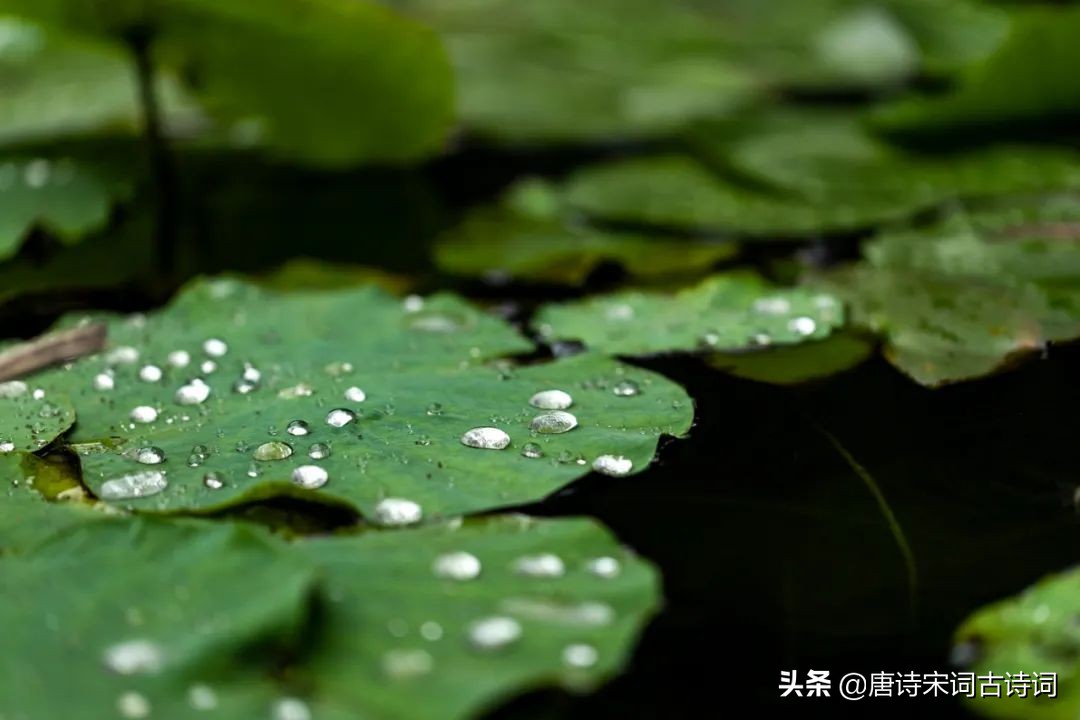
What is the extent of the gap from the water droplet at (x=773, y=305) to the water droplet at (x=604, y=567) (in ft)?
1.93

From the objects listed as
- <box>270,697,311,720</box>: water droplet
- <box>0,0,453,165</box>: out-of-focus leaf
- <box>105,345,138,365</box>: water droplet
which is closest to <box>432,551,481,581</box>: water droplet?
<box>270,697,311,720</box>: water droplet

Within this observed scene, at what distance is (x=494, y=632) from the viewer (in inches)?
26.0

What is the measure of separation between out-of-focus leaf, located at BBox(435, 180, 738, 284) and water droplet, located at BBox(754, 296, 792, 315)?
0.26 meters

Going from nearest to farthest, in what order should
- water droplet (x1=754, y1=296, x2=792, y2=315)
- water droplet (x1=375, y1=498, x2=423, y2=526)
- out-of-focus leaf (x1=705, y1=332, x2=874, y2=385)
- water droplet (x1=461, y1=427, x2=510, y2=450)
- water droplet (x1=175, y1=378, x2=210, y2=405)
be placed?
1. water droplet (x1=375, y1=498, x2=423, y2=526)
2. water droplet (x1=461, y1=427, x2=510, y2=450)
3. water droplet (x1=175, y1=378, x2=210, y2=405)
4. out-of-focus leaf (x1=705, y1=332, x2=874, y2=385)
5. water droplet (x1=754, y1=296, x2=792, y2=315)

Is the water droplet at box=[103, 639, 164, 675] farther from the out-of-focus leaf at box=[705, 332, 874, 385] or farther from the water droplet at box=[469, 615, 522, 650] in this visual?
the out-of-focus leaf at box=[705, 332, 874, 385]

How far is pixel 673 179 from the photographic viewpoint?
1837 mm

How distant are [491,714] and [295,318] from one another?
67cm

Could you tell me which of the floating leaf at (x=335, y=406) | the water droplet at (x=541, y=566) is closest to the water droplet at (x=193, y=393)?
the floating leaf at (x=335, y=406)

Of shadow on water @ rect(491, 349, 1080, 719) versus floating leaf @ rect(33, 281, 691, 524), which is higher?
floating leaf @ rect(33, 281, 691, 524)

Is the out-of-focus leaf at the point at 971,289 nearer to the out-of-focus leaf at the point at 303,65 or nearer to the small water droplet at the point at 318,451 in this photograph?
the small water droplet at the point at 318,451

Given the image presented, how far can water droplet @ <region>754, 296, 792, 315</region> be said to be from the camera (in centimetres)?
125

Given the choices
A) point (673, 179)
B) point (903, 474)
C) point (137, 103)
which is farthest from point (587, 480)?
point (137, 103)

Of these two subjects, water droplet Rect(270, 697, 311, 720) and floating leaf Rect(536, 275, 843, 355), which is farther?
floating leaf Rect(536, 275, 843, 355)

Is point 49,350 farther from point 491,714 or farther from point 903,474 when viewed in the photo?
point 903,474
